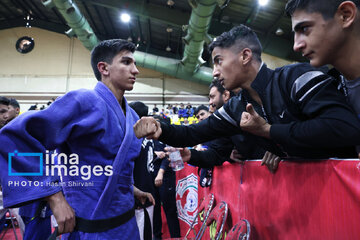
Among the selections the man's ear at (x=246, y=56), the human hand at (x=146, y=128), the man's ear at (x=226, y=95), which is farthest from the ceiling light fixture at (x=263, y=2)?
the human hand at (x=146, y=128)

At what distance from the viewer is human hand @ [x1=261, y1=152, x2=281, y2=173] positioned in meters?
1.33

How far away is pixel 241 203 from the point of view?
5.71ft

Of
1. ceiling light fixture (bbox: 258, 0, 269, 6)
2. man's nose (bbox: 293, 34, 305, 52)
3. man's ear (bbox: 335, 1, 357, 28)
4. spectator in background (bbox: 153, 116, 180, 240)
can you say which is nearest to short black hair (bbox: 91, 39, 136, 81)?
man's nose (bbox: 293, 34, 305, 52)

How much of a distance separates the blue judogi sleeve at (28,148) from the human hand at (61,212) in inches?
1.2

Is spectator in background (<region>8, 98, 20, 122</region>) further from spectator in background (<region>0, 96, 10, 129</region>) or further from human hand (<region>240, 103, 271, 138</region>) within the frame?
human hand (<region>240, 103, 271, 138</region>)

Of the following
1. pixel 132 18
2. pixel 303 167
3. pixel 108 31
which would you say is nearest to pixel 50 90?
pixel 108 31

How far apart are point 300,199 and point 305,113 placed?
1.27ft

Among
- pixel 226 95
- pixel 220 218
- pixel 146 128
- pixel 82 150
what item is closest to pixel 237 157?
pixel 220 218

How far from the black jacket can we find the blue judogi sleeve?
2.07 feet

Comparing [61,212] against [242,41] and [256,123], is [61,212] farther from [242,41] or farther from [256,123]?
[242,41]

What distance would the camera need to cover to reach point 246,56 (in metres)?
1.58

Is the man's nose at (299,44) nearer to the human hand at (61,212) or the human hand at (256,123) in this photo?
the human hand at (256,123)

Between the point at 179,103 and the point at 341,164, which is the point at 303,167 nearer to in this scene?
the point at 341,164

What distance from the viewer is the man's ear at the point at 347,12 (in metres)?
1.01
